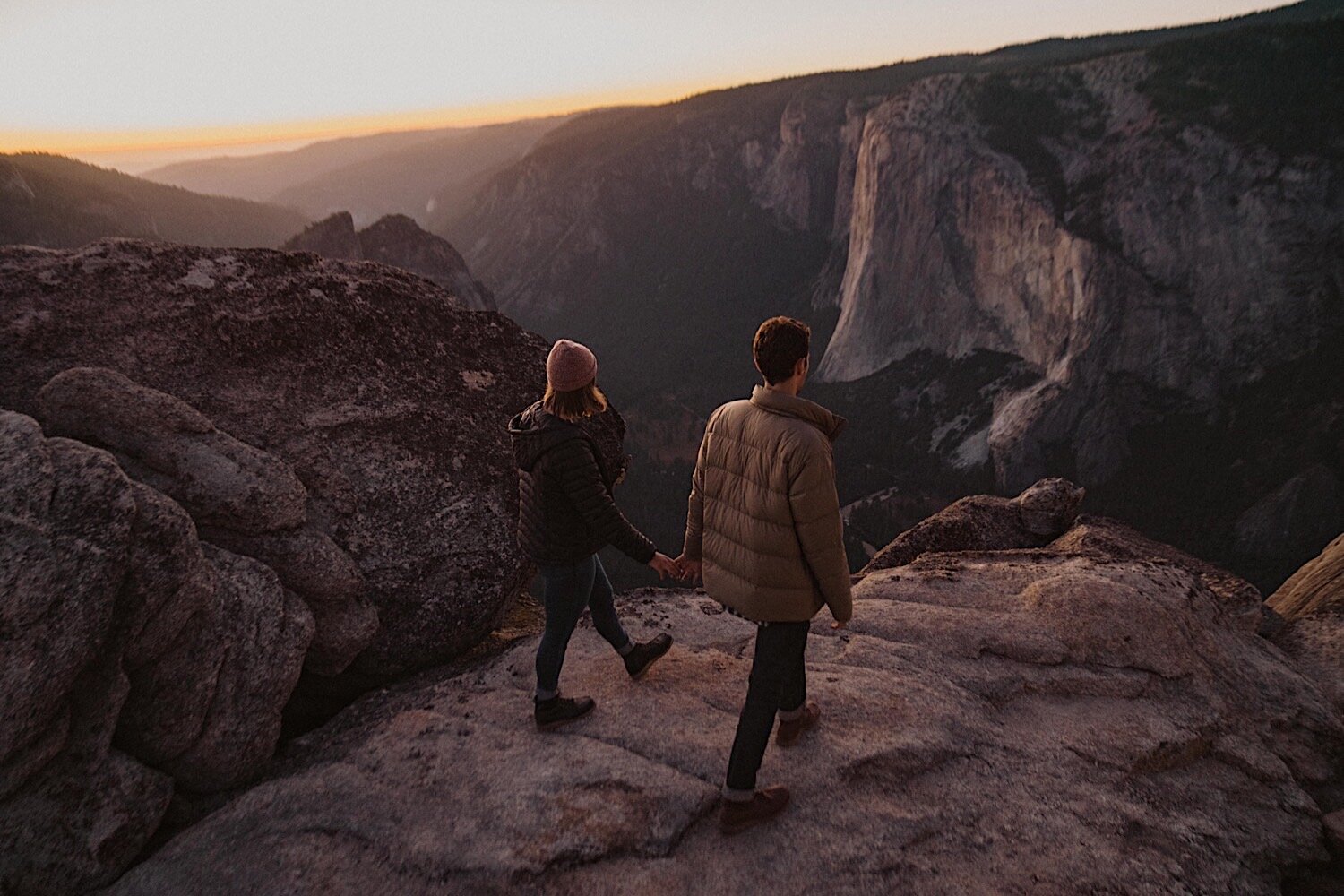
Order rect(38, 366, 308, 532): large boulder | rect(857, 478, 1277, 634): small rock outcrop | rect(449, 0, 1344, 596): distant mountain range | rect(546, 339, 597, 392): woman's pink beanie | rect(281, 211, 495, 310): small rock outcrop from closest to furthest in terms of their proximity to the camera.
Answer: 1. rect(546, 339, 597, 392): woman's pink beanie
2. rect(38, 366, 308, 532): large boulder
3. rect(857, 478, 1277, 634): small rock outcrop
4. rect(449, 0, 1344, 596): distant mountain range
5. rect(281, 211, 495, 310): small rock outcrop

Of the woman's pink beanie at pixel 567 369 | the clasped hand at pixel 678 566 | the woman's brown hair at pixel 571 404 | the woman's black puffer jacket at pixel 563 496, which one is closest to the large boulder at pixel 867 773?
the clasped hand at pixel 678 566

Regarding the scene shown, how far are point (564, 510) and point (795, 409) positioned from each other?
1.73 metres

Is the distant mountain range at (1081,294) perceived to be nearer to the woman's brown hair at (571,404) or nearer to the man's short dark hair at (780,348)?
the woman's brown hair at (571,404)

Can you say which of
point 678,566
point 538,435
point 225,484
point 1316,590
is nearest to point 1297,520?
point 1316,590

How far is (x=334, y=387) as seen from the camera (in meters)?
6.70

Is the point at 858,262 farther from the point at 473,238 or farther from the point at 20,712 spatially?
the point at 473,238

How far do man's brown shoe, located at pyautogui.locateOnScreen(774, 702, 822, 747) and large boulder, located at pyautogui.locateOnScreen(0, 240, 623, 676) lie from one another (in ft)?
9.84

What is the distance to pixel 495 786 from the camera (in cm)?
425

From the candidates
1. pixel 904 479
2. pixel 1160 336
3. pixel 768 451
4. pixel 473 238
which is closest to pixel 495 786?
pixel 768 451

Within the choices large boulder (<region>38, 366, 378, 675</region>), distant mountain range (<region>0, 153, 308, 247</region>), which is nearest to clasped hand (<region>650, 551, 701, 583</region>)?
large boulder (<region>38, 366, 378, 675</region>)

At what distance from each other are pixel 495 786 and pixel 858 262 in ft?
300

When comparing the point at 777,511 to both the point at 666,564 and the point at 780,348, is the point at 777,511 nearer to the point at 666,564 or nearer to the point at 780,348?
the point at 780,348

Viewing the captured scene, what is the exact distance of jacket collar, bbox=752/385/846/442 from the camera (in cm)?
358

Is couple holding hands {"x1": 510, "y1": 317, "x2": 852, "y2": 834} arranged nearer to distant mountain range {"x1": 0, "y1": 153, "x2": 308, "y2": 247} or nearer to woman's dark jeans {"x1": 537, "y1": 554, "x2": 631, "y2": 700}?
woman's dark jeans {"x1": 537, "y1": 554, "x2": 631, "y2": 700}
